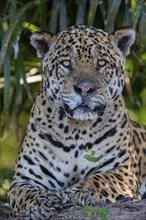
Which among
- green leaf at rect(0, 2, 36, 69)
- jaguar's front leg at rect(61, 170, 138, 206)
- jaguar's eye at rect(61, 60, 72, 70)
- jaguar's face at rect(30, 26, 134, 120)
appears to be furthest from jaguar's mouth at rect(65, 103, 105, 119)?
green leaf at rect(0, 2, 36, 69)

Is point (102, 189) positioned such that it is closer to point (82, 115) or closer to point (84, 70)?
point (82, 115)

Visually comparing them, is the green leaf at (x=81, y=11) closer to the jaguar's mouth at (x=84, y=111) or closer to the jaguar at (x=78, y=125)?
the jaguar at (x=78, y=125)

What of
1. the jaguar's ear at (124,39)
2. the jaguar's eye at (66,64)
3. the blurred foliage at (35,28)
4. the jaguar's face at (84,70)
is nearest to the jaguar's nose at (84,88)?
the jaguar's face at (84,70)

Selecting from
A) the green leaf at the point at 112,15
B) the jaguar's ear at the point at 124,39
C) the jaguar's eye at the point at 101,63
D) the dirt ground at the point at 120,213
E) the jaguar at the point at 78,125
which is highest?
the green leaf at the point at 112,15

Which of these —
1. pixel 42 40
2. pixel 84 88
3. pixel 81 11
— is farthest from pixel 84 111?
pixel 81 11

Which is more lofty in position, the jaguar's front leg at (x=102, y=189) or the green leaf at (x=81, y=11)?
the green leaf at (x=81, y=11)

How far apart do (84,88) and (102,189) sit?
2.54 ft

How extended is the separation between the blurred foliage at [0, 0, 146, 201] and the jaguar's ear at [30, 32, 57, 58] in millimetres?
1051

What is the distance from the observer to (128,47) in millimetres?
8859

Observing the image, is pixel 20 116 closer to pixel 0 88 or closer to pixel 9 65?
pixel 0 88

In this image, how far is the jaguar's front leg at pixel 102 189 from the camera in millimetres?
7871

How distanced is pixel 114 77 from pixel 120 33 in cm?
43

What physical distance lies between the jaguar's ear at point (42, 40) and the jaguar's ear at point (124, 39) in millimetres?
487

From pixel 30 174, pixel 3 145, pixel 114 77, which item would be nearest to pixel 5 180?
pixel 30 174
